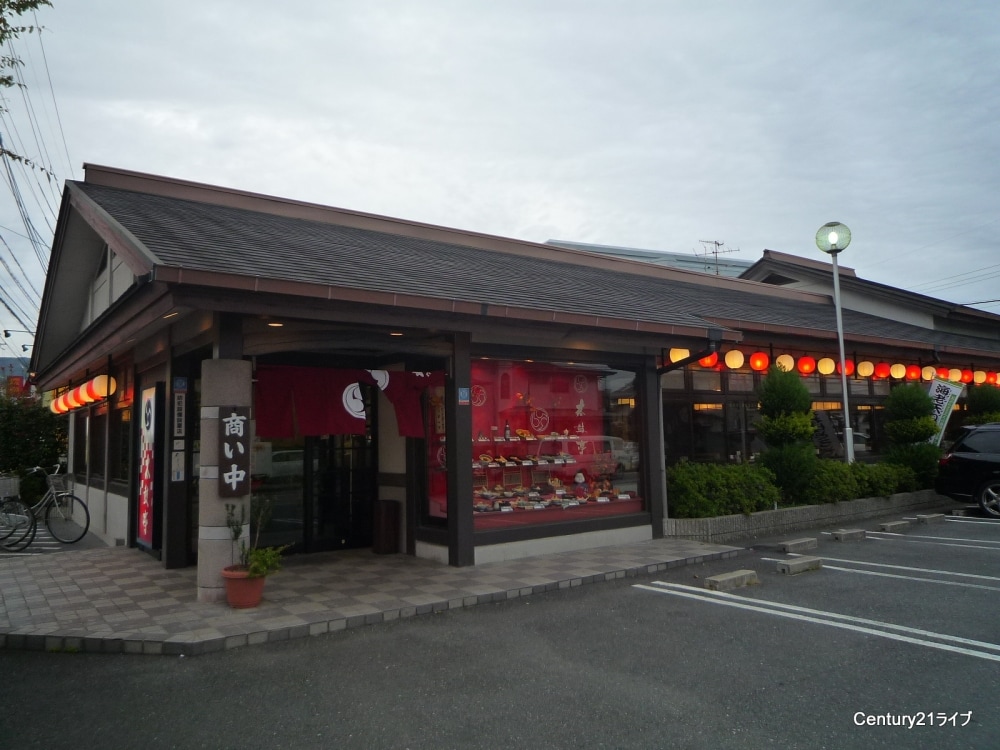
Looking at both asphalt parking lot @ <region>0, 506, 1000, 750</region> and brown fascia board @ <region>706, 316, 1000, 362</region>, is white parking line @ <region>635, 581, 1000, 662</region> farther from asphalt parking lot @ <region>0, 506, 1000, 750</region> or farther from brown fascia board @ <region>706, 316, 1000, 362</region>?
brown fascia board @ <region>706, 316, 1000, 362</region>

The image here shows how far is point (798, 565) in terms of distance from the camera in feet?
28.1

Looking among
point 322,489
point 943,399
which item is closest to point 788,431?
point 943,399

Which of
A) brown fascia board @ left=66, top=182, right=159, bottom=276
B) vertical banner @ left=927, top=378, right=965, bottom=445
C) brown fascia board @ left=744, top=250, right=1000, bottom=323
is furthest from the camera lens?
brown fascia board @ left=744, top=250, right=1000, bottom=323

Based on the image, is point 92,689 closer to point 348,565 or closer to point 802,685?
point 348,565

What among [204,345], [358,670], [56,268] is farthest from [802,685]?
[56,268]

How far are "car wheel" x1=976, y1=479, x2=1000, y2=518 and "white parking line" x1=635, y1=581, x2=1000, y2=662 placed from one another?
832 centimetres

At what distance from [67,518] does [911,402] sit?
679 inches

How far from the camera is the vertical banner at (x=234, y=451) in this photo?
7.02 meters

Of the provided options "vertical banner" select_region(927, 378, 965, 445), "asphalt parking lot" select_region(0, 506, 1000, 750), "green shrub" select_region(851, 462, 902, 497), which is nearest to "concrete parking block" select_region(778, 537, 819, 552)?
"asphalt parking lot" select_region(0, 506, 1000, 750)

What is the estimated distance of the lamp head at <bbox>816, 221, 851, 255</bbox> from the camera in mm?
13609

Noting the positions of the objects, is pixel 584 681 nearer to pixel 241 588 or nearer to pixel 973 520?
pixel 241 588

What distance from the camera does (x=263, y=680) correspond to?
5.22 meters

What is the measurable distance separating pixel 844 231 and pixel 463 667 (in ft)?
38.9

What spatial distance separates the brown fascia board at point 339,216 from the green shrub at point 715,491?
19.7ft
